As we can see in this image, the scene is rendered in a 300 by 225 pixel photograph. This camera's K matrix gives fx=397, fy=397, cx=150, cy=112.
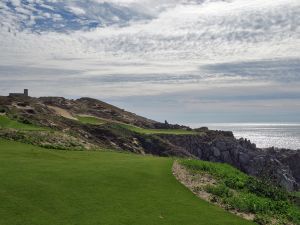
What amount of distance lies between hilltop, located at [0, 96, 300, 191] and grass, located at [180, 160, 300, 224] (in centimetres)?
1684

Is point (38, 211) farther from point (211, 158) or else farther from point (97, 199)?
point (211, 158)

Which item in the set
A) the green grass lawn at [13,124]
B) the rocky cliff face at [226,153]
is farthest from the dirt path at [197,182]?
the rocky cliff face at [226,153]

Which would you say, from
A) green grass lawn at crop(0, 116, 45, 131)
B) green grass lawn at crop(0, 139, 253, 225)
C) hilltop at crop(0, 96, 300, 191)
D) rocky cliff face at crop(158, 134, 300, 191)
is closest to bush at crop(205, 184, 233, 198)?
green grass lawn at crop(0, 139, 253, 225)

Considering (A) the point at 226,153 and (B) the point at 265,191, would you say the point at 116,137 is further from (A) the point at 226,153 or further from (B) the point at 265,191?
(B) the point at 265,191

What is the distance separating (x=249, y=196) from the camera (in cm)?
2767

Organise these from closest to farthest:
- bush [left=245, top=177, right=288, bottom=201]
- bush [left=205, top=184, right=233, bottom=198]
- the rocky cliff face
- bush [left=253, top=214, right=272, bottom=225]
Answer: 1. bush [left=253, top=214, right=272, bottom=225]
2. bush [left=205, top=184, right=233, bottom=198]
3. bush [left=245, top=177, right=288, bottom=201]
4. the rocky cliff face

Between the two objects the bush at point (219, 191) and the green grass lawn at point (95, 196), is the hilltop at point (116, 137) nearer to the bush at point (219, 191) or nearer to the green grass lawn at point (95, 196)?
the green grass lawn at point (95, 196)

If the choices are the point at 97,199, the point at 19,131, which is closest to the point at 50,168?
the point at 97,199

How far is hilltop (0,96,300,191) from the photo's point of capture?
50062 millimetres

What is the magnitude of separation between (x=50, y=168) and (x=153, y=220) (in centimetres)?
1115

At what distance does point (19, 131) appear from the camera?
46.6 metres

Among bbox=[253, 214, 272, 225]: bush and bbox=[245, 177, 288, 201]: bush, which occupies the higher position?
bbox=[245, 177, 288, 201]: bush

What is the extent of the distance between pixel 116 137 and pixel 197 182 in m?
46.4

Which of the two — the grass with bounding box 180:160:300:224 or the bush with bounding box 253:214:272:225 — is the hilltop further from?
the bush with bounding box 253:214:272:225
